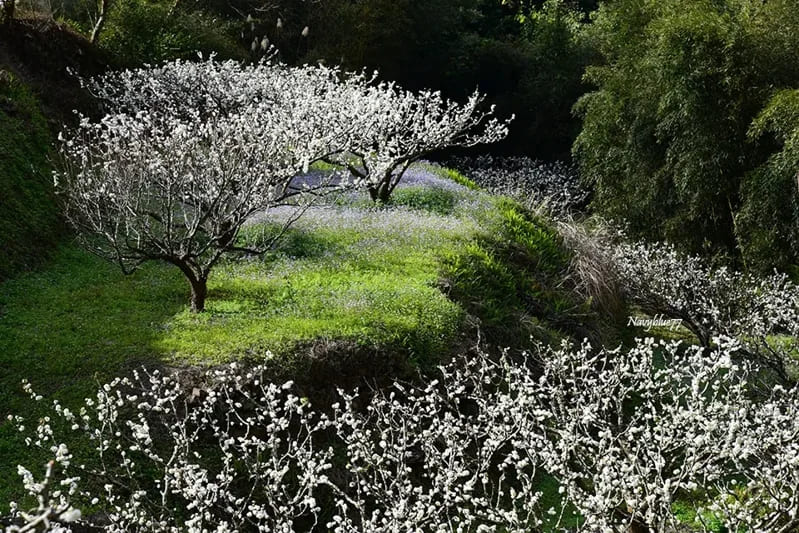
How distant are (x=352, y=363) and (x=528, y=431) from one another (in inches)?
73.2

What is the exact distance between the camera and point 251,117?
895 centimetres

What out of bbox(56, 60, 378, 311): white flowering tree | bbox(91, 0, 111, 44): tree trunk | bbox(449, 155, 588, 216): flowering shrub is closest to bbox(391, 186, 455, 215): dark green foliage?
bbox(56, 60, 378, 311): white flowering tree

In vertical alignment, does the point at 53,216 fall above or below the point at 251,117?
below

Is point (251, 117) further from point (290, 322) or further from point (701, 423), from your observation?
point (701, 423)

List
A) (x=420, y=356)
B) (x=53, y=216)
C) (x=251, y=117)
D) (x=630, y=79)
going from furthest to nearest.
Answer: (x=630, y=79) < (x=251, y=117) < (x=53, y=216) < (x=420, y=356)

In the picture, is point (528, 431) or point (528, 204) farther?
point (528, 204)

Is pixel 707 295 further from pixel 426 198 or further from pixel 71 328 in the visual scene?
pixel 71 328

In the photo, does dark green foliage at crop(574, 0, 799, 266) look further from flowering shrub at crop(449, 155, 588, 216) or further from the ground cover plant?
flowering shrub at crop(449, 155, 588, 216)

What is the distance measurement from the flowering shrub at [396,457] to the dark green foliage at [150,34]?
7.90 metres

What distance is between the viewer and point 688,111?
36.7ft

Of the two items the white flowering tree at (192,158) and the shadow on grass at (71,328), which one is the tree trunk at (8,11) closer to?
the white flowering tree at (192,158)

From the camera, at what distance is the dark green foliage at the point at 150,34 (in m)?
11.7

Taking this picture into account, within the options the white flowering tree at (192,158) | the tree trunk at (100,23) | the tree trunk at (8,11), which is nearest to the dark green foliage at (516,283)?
the white flowering tree at (192,158)

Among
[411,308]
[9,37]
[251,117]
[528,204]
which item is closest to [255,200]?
[411,308]
